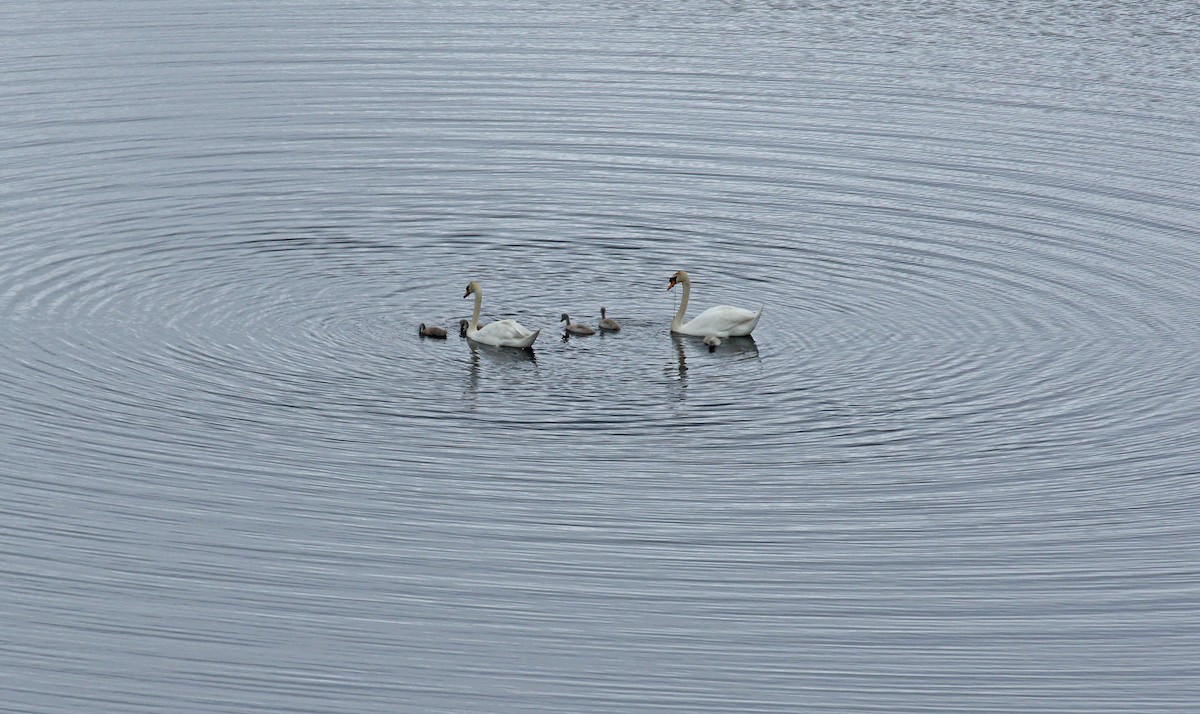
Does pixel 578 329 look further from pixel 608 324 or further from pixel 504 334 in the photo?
pixel 504 334

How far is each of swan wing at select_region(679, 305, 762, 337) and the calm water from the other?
418 mm

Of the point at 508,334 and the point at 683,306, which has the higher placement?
the point at 683,306

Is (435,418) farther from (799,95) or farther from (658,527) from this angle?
(799,95)

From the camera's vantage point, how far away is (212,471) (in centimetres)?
2100

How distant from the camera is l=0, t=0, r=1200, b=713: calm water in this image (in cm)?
1708

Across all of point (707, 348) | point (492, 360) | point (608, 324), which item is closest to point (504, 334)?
point (492, 360)

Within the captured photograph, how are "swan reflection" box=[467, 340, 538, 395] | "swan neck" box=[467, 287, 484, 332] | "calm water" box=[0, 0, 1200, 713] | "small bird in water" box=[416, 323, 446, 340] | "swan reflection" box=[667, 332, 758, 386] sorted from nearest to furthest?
"calm water" box=[0, 0, 1200, 713], "swan reflection" box=[467, 340, 538, 395], "swan reflection" box=[667, 332, 758, 386], "small bird in water" box=[416, 323, 446, 340], "swan neck" box=[467, 287, 484, 332]

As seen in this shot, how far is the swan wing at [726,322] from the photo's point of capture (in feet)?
87.5

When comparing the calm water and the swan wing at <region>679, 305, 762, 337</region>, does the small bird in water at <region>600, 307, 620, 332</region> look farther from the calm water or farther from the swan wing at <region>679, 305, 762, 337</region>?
the swan wing at <region>679, 305, 762, 337</region>

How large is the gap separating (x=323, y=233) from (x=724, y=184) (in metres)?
8.43

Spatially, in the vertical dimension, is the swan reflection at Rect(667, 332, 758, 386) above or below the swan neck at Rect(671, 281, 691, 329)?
below

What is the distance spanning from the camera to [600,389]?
24.6 m

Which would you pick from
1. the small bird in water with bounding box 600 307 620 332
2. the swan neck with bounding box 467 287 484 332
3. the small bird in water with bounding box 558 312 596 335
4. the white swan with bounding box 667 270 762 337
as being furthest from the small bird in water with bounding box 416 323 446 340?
the white swan with bounding box 667 270 762 337

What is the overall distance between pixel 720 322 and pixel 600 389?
3.01m
